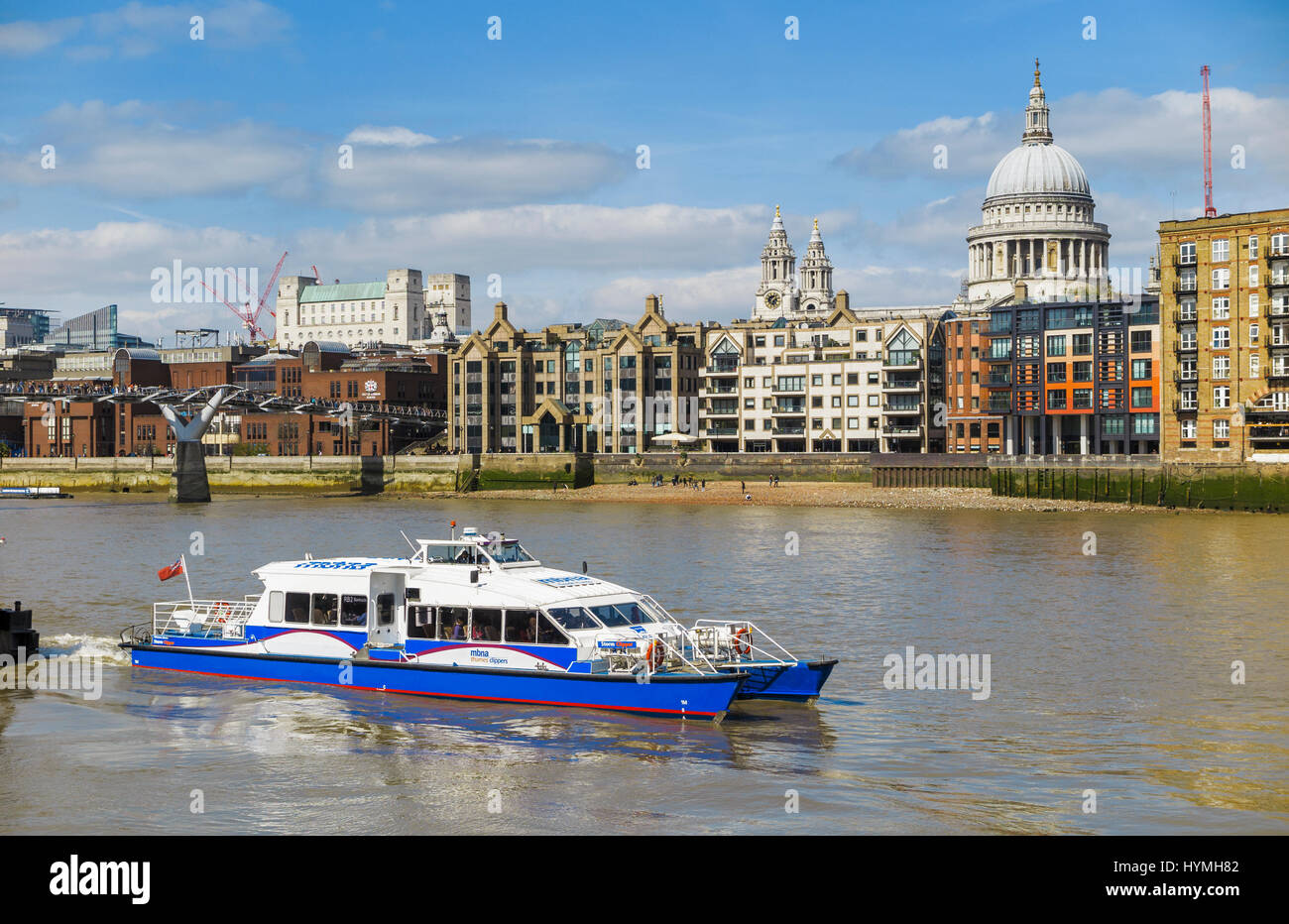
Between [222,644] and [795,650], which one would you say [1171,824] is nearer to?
[795,650]

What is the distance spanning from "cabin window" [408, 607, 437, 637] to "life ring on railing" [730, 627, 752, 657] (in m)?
6.94

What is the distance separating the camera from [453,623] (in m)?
30.8

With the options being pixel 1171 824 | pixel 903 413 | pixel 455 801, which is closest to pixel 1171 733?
pixel 1171 824

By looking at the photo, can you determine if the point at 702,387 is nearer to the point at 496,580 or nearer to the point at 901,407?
the point at 901,407

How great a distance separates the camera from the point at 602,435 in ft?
515

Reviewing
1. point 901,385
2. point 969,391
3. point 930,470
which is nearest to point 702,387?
point 901,385

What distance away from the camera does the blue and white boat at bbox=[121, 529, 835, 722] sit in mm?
28797

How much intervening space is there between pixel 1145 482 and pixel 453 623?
283 ft
